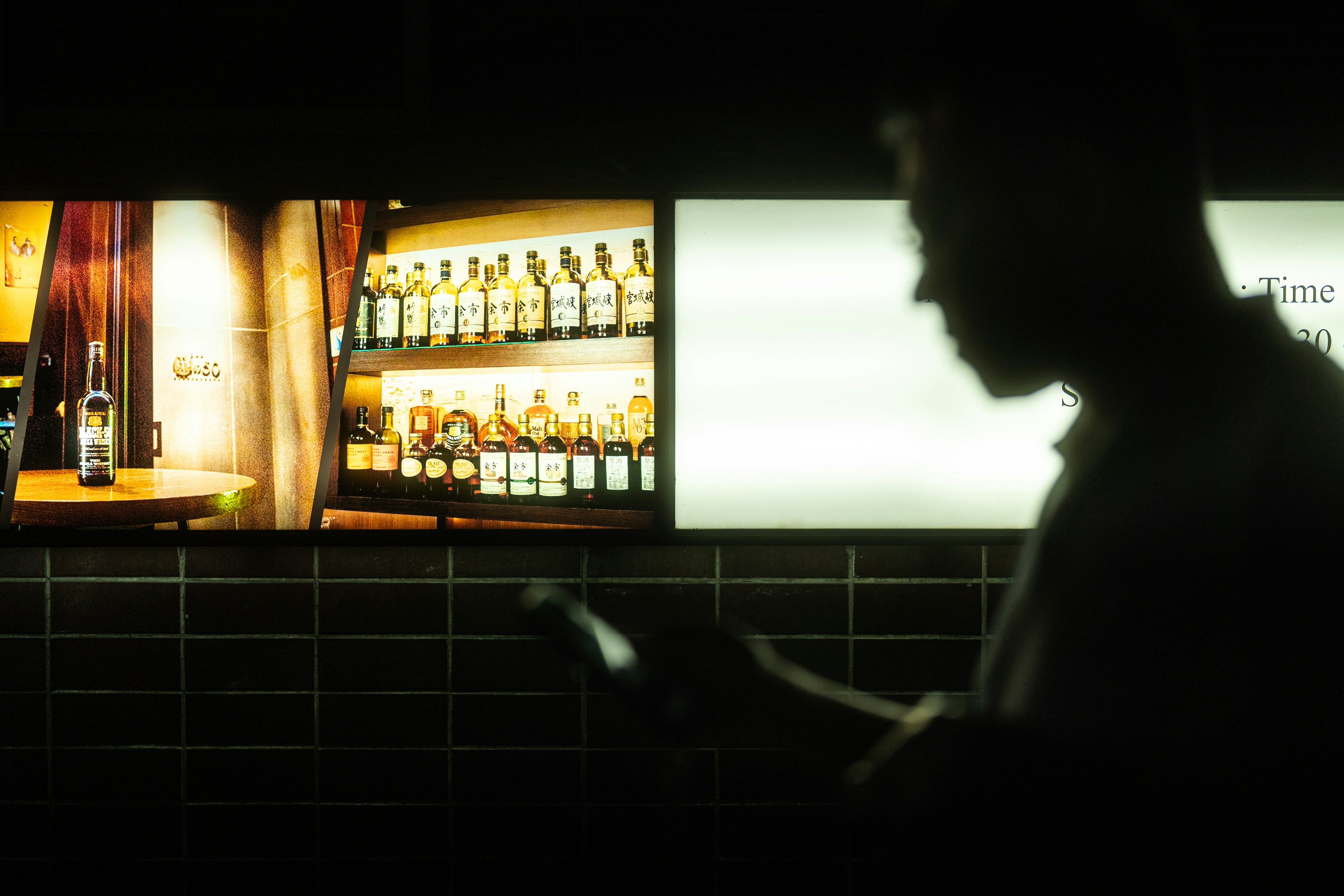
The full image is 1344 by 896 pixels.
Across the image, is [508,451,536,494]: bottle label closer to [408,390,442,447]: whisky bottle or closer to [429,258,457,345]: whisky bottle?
[408,390,442,447]: whisky bottle

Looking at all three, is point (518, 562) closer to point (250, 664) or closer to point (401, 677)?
point (401, 677)

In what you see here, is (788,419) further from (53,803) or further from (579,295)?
(53,803)

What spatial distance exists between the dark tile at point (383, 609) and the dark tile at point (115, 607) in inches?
17.7

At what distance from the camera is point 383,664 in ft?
6.82

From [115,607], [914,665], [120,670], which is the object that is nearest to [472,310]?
[115,607]

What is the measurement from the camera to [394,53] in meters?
2.12

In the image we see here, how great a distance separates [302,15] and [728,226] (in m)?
1.45

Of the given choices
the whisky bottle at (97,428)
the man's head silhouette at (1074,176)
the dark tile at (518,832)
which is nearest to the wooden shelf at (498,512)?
the whisky bottle at (97,428)

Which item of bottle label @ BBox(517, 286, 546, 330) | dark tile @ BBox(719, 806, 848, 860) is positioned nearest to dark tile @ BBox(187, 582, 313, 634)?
bottle label @ BBox(517, 286, 546, 330)

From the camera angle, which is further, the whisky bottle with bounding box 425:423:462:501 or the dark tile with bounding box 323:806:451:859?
the whisky bottle with bounding box 425:423:462:501

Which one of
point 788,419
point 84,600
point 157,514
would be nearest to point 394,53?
point 157,514

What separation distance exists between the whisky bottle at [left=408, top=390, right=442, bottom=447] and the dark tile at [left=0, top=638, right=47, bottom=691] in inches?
47.3

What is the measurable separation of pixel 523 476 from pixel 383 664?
2.24ft

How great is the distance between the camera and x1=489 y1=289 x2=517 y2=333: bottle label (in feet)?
7.16
